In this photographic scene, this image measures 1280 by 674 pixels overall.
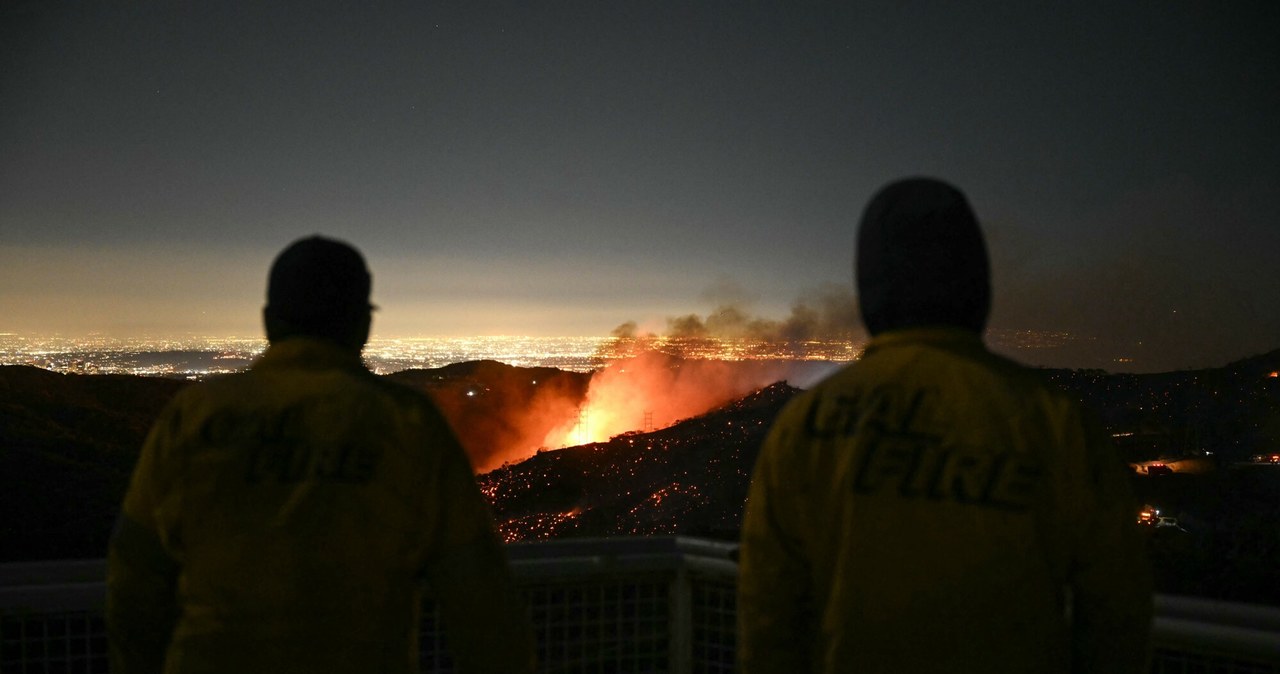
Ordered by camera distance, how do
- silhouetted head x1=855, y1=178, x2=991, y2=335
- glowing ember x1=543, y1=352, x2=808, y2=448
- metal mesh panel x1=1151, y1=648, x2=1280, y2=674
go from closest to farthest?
silhouetted head x1=855, y1=178, x2=991, y2=335 → metal mesh panel x1=1151, y1=648, x2=1280, y2=674 → glowing ember x1=543, y1=352, x2=808, y2=448

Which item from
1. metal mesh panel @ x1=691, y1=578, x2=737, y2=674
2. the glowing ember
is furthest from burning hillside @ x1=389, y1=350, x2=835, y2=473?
metal mesh panel @ x1=691, y1=578, x2=737, y2=674

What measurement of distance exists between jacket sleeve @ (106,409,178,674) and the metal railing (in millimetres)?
1039

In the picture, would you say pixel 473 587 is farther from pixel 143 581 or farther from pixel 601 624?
pixel 601 624

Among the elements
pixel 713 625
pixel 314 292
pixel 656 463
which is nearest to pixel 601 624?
pixel 713 625

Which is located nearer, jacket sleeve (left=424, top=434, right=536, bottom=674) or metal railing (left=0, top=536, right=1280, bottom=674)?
jacket sleeve (left=424, top=434, right=536, bottom=674)

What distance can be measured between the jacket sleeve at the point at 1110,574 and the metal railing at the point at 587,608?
1428 mm

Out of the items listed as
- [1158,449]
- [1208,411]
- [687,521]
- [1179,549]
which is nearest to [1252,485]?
[1158,449]

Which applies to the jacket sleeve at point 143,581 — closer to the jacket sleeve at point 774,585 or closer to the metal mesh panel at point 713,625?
the jacket sleeve at point 774,585

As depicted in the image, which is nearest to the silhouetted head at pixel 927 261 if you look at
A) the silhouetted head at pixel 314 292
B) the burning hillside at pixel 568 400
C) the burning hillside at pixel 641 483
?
Result: the silhouetted head at pixel 314 292

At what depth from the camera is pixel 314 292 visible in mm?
2531

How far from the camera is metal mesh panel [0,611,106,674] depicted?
334cm

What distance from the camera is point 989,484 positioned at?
78.3 inches

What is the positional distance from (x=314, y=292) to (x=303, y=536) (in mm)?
686

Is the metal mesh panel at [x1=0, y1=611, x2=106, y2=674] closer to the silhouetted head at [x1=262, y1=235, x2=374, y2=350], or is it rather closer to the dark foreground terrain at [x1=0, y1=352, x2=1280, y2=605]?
the silhouetted head at [x1=262, y1=235, x2=374, y2=350]
